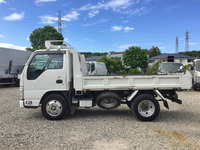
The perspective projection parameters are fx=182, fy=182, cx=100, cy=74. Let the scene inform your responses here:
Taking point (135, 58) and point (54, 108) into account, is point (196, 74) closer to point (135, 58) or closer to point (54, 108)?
point (54, 108)

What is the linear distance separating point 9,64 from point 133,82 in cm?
1327

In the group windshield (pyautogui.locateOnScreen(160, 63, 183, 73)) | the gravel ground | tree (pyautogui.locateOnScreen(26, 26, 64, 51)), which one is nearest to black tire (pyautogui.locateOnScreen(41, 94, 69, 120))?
the gravel ground

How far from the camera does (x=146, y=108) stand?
19.1 ft

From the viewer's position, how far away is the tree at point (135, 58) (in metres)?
28.2

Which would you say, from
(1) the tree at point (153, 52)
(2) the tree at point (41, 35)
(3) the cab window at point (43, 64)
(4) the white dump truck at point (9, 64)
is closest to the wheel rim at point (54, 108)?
(3) the cab window at point (43, 64)

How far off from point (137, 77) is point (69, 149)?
300 cm

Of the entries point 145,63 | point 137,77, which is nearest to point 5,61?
point 137,77

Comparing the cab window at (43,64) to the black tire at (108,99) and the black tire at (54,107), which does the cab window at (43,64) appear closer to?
the black tire at (54,107)

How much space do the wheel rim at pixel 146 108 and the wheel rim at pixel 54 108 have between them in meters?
2.55

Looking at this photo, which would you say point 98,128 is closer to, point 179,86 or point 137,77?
point 137,77

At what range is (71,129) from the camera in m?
5.14

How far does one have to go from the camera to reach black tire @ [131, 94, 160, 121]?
5.70 m

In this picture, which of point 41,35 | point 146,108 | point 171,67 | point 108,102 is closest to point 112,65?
point 171,67

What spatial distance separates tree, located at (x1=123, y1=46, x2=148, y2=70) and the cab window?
76.6 feet
